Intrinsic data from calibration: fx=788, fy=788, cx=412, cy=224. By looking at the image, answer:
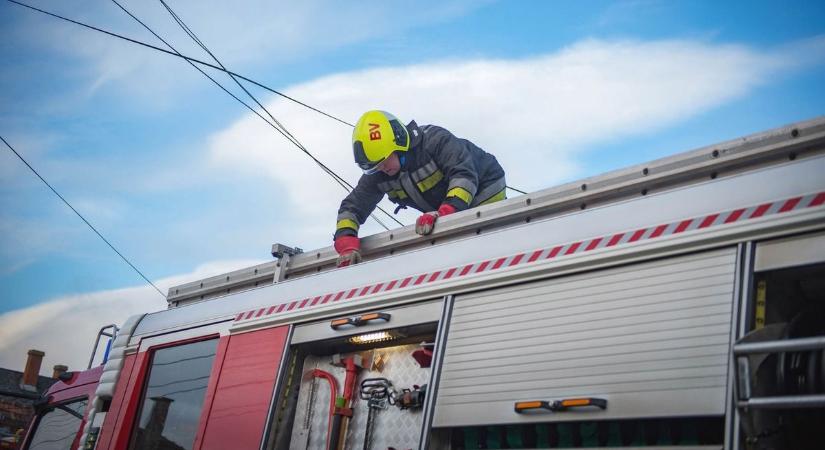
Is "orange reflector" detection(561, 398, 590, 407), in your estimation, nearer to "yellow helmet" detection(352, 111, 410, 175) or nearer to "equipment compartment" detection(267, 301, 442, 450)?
"equipment compartment" detection(267, 301, 442, 450)

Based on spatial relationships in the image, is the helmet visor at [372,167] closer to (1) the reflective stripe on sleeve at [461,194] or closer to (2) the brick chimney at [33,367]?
(1) the reflective stripe on sleeve at [461,194]

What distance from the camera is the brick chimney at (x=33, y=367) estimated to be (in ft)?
107

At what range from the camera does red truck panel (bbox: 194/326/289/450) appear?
14.8 feet

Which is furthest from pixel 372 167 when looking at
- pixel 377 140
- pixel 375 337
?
pixel 375 337

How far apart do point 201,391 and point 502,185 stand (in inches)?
111

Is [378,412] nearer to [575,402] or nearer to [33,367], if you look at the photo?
[575,402]

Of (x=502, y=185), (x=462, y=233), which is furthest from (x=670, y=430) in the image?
(x=502, y=185)

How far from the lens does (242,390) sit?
4.70m

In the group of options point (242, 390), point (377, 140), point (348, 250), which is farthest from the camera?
point (377, 140)

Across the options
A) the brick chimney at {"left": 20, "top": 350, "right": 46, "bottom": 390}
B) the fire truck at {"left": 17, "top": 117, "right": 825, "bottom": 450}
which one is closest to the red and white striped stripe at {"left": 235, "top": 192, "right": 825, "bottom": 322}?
the fire truck at {"left": 17, "top": 117, "right": 825, "bottom": 450}

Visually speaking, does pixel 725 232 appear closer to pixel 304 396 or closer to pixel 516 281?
pixel 516 281

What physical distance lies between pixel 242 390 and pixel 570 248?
2265 millimetres

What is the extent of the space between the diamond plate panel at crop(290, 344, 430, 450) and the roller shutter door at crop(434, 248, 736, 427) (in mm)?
476

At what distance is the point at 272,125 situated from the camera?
10.3 metres
